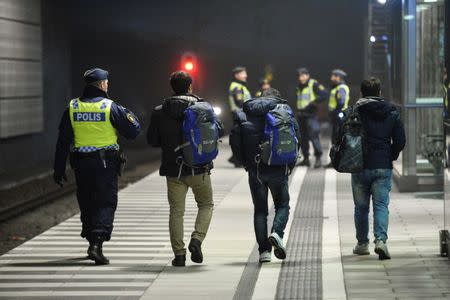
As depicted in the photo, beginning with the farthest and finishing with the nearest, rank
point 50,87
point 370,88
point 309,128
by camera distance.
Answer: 1. point 50,87
2. point 309,128
3. point 370,88

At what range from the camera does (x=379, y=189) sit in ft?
36.0

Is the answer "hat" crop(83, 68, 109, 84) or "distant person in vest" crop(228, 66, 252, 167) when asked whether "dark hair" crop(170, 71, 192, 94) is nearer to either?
"hat" crop(83, 68, 109, 84)

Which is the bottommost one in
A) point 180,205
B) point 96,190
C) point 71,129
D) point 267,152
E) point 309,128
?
point 180,205

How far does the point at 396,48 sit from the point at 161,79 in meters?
24.4

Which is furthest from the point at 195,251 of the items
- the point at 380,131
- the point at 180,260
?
the point at 380,131

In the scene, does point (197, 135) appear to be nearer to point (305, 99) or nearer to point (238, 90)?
point (238, 90)

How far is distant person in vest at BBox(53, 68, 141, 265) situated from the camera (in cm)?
1083

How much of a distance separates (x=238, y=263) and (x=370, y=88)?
189cm

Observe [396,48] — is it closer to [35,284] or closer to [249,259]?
[249,259]

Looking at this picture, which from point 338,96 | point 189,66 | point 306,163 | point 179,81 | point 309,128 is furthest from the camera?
point 189,66

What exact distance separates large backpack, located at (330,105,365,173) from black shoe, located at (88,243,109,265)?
6.97ft

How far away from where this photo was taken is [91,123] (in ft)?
35.5

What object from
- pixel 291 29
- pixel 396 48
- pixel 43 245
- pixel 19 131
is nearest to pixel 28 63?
pixel 19 131

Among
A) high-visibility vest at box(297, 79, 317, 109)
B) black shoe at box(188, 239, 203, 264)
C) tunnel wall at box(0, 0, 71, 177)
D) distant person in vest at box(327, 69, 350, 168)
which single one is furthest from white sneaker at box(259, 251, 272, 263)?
Answer: tunnel wall at box(0, 0, 71, 177)
